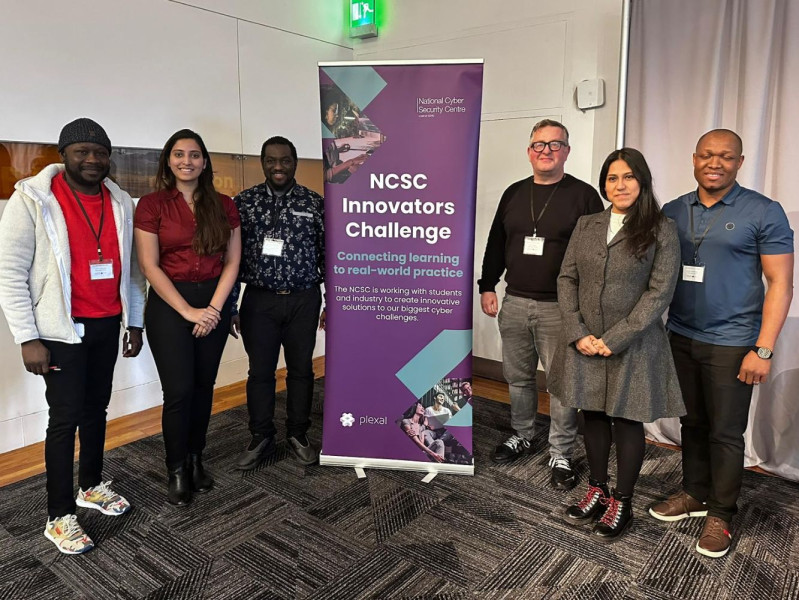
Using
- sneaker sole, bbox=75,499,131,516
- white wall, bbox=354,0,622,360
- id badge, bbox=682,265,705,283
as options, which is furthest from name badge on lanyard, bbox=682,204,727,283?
sneaker sole, bbox=75,499,131,516

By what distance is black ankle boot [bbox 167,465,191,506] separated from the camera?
2.53 meters

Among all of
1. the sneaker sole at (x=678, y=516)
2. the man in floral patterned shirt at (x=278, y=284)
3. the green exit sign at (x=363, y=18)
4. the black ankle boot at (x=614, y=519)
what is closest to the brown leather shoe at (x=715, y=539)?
the sneaker sole at (x=678, y=516)

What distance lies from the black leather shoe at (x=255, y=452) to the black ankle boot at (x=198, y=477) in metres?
0.19

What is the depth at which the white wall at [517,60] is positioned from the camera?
3.59 meters

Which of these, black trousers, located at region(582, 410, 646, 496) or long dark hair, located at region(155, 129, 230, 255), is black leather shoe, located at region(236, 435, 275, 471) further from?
black trousers, located at region(582, 410, 646, 496)

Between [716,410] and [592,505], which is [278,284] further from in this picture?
[716,410]

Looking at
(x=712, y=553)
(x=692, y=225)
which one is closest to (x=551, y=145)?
(x=692, y=225)

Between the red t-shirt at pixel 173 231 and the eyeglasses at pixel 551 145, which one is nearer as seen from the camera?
the red t-shirt at pixel 173 231

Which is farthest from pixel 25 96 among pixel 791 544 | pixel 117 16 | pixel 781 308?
pixel 791 544

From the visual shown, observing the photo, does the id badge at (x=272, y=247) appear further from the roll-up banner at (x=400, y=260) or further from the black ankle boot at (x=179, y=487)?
the black ankle boot at (x=179, y=487)

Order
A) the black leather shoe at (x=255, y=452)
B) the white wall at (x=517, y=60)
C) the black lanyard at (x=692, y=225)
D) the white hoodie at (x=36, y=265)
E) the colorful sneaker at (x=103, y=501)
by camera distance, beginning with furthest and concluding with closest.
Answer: the white wall at (x=517, y=60), the black leather shoe at (x=255, y=452), the colorful sneaker at (x=103, y=501), the black lanyard at (x=692, y=225), the white hoodie at (x=36, y=265)

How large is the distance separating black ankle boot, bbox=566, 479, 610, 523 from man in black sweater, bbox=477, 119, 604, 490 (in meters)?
0.27

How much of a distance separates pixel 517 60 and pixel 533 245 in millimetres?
1909

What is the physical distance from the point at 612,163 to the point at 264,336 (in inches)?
68.8
